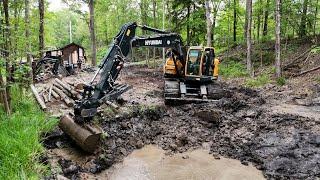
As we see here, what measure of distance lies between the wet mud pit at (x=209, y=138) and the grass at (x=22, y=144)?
1.11 ft

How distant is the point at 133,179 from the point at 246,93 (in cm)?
866

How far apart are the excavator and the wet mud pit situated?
485 mm

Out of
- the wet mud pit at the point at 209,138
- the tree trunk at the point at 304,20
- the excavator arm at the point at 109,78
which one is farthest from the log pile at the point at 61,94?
the tree trunk at the point at 304,20

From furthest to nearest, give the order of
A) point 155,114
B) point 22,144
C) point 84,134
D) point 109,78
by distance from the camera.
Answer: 1. point 155,114
2. point 109,78
3. point 84,134
4. point 22,144

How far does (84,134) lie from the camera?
7.68 m

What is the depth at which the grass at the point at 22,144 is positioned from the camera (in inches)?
223

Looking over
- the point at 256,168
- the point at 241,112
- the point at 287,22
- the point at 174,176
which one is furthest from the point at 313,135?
the point at 287,22

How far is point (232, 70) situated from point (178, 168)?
15523mm

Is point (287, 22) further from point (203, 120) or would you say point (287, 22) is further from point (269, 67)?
point (203, 120)

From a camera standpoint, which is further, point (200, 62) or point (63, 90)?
point (200, 62)

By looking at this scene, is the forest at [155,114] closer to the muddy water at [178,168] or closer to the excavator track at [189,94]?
the muddy water at [178,168]

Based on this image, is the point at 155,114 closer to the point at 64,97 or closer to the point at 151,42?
the point at 151,42

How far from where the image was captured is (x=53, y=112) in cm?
1045

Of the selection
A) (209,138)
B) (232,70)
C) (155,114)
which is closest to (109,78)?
(155,114)
